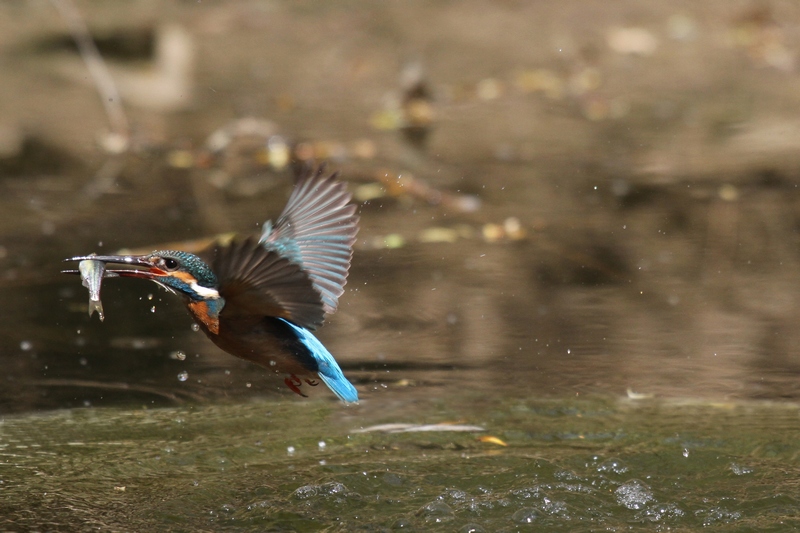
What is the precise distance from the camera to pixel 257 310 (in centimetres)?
288

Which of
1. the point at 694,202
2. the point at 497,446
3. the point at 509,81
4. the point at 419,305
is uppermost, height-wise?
the point at 509,81

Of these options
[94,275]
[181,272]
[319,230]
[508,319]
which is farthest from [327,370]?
[508,319]

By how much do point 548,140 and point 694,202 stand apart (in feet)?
4.99

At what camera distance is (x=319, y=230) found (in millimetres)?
3191

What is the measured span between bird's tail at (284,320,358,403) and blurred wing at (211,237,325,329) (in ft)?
0.53

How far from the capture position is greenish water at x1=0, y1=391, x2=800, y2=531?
3.00m

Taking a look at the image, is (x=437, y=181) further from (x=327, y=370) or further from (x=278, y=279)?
(x=278, y=279)

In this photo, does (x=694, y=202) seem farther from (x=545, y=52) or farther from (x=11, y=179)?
(x=11, y=179)

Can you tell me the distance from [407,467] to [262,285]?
89 cm

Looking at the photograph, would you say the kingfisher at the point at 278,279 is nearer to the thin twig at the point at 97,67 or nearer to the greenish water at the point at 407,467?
the greenish water at the point at 407,467

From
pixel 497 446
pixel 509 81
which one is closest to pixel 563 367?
pixel 497 446

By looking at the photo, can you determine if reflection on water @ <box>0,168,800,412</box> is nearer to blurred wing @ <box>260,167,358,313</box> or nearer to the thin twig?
blurred wing @ <box>260,167,358,313</box>

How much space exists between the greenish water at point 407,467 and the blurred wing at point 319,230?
562 millimetres

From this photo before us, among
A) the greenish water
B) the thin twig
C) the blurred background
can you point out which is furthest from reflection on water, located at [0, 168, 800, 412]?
the thin twig
